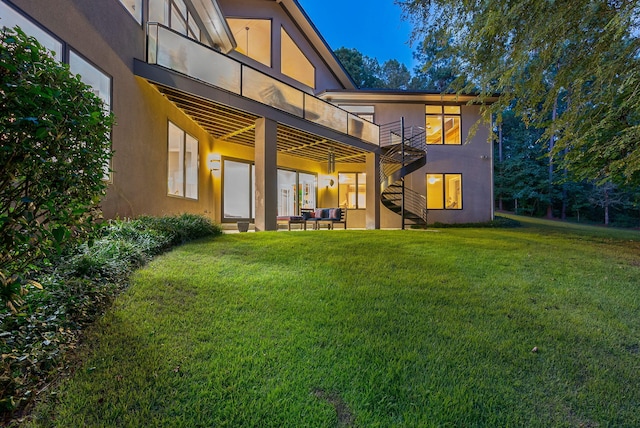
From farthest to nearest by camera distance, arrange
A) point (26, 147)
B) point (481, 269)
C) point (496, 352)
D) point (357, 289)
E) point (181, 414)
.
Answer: point (481, 269), point (357, 289), point (496, 352), point (181, 414), point (26, 147)

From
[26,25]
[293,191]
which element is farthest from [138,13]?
[293,191]

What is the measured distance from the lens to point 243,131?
10.3 metres

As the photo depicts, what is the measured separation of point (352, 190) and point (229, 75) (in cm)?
893

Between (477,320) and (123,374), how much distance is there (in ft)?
10.5

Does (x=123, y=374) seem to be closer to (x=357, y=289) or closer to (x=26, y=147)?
(x=26, y=147)

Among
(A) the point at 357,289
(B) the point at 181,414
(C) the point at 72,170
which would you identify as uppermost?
(C) the point at 72,170

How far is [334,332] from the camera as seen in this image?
9.52 feet

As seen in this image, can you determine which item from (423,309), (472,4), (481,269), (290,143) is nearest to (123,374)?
(423,309)

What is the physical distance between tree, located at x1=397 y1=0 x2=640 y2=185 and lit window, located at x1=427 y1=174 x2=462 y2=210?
7.99 m

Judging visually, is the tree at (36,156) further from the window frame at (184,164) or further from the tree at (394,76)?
the tree at (394,76)

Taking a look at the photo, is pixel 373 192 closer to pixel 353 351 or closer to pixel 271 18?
pixel 271 18

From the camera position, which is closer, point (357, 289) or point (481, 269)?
point (357, 289)

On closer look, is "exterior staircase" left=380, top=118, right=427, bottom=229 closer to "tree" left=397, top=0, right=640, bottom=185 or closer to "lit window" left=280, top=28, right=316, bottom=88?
"lit window" left=280, top=28, right=316, bottom=88

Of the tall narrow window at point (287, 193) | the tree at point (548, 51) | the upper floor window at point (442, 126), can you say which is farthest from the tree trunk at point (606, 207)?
the tall narrow window at point (287, 193)
